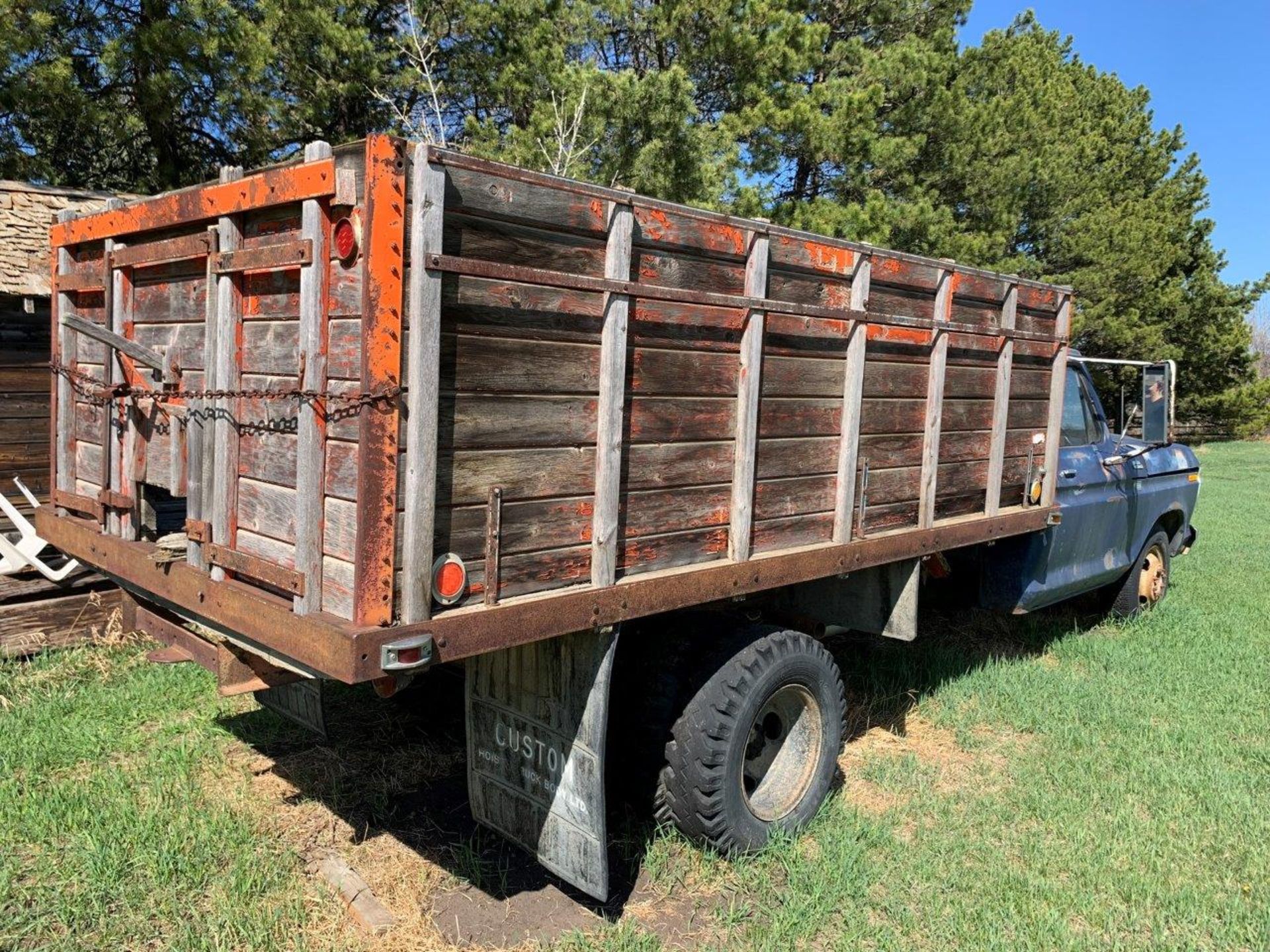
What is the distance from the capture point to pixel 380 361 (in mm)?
2408

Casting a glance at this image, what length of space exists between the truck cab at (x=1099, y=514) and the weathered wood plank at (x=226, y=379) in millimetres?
4276

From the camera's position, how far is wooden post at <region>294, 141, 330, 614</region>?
254cm

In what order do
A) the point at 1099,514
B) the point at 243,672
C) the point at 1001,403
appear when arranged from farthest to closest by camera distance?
the point at 1099,514 → the point at 1001,403 → the point at 243,672

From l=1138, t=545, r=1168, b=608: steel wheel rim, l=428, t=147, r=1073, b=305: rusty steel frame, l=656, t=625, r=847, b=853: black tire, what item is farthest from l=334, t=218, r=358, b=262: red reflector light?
l=1138, t=545, r=1168, b=608: steel wheel rim

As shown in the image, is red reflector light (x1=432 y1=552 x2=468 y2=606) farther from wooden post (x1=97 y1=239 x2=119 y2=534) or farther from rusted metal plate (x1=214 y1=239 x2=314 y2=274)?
wooden post (x1=97 y1=239 x2=119 y2=534)

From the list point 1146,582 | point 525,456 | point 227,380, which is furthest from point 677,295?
point 1146,582

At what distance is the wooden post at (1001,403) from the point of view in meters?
4.91

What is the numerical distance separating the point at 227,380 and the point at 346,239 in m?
0.72

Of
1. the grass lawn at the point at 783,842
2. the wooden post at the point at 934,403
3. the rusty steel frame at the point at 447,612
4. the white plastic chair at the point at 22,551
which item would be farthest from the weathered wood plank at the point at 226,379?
the white plastic chair at the point at 22,551

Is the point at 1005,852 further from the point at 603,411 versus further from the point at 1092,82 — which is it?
the point at 1092,82

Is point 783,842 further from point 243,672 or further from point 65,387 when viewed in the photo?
point 65,387

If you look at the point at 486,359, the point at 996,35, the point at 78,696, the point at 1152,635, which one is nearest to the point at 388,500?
the point at 486,359

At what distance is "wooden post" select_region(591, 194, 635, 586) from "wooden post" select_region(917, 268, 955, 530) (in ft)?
6.34

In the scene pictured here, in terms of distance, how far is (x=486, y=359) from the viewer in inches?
105
